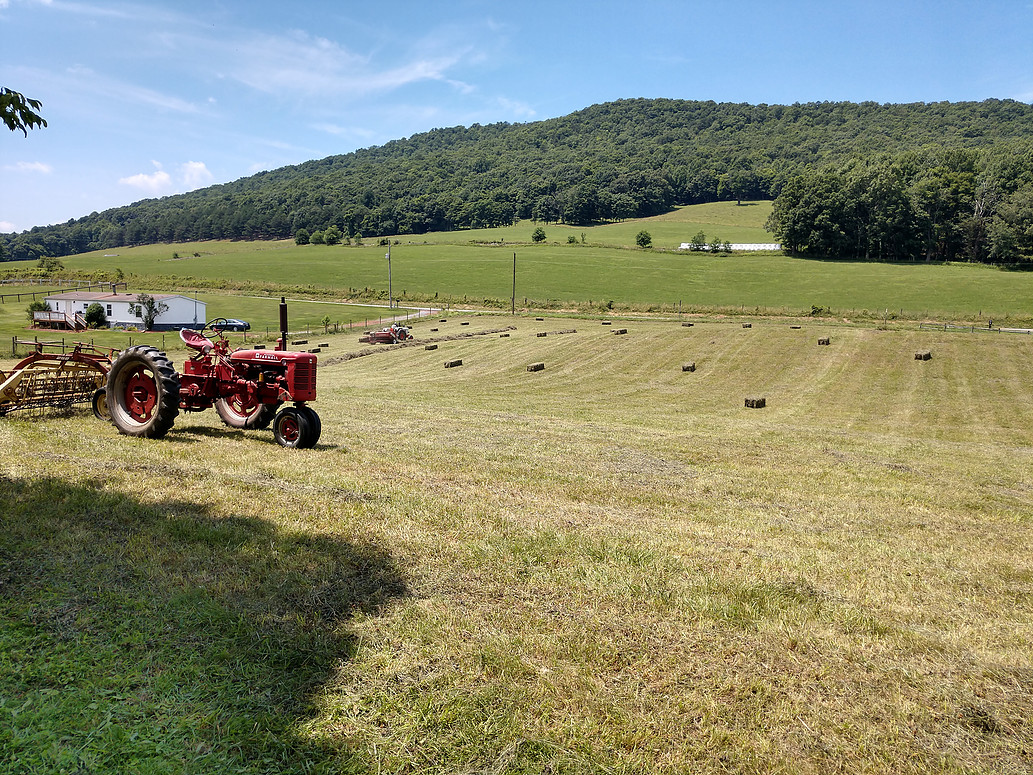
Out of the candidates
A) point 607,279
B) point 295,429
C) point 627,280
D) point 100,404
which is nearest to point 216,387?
point 295,429

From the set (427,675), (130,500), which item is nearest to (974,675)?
(427,675)

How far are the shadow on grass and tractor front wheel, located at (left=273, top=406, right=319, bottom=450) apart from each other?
360 centimetres

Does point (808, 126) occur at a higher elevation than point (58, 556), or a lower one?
higher

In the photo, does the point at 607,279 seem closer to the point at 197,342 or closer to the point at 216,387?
the point at 197,342

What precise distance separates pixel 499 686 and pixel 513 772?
25.4 inches

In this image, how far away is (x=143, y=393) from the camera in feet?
34.7

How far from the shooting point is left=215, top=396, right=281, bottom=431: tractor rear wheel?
11.2 meters

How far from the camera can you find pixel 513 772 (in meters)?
3.08

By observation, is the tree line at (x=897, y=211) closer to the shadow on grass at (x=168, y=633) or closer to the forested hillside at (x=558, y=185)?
the forested hillside at (x=558, y=185)

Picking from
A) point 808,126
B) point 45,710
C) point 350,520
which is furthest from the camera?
point 808,126

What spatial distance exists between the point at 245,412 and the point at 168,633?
810 cm

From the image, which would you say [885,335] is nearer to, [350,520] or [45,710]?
[350,520]

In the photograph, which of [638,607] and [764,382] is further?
[764,382]

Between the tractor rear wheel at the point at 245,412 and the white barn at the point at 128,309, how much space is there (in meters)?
51.8
